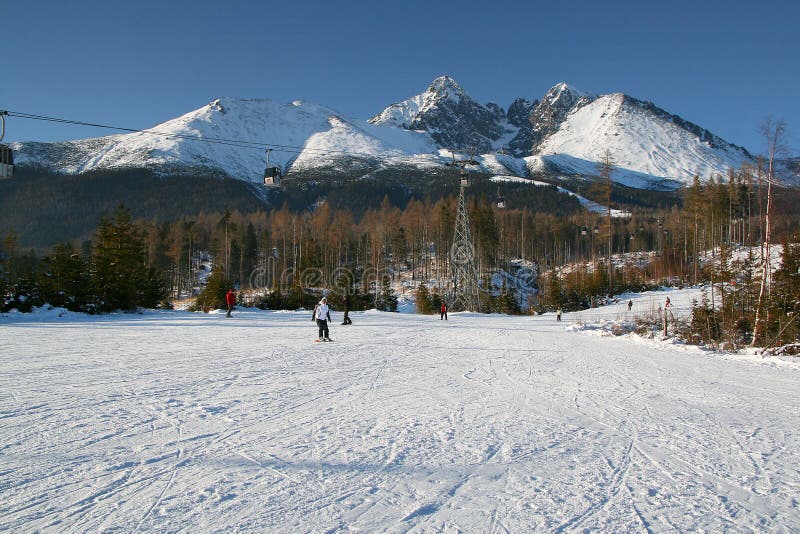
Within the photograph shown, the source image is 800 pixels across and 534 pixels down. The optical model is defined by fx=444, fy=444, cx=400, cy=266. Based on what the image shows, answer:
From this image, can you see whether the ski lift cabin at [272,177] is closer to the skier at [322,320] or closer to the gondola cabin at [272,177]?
the gondola cabin at [272,177]

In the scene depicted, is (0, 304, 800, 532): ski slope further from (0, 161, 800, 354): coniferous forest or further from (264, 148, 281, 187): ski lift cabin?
(264, 148, 281, 187): ski lift cabin

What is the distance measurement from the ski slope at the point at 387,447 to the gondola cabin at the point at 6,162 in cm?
632

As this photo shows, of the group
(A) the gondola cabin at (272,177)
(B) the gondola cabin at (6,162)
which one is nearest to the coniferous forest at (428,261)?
(B) the gondola cabin at (6,162)

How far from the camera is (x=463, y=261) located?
3241 centimetres

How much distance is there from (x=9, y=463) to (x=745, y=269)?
21.4m

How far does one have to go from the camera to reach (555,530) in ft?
10.3

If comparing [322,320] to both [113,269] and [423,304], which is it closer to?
[113,269]

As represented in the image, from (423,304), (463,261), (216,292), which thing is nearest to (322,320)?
(463,261)

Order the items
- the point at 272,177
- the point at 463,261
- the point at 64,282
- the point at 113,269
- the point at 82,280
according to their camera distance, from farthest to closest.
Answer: the point at 463,261 < the point at 113,269 < the point at 82,280 < the point at 64,282 < the point at 272,177

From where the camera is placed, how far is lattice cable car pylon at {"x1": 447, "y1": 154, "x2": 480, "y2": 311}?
30.2m

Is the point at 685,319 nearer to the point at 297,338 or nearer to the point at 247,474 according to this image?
the point at 297,338

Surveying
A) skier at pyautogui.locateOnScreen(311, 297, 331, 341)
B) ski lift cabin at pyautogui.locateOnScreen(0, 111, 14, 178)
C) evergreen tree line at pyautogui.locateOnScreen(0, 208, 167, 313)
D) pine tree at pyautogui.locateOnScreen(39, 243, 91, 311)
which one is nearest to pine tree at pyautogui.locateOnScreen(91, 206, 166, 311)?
evergreen tree line at pyautogui.locateOnScreen(0, 208, 167, 313)

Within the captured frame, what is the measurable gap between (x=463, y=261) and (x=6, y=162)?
25.3 metres

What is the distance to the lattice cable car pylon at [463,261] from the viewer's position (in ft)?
99.0
